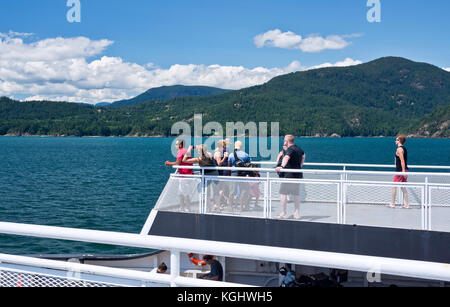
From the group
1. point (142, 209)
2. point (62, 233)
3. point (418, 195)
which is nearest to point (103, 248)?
point (142, 209)

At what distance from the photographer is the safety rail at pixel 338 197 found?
25.2 feet

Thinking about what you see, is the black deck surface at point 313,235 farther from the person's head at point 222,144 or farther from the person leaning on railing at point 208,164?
the person's head at point 222,144

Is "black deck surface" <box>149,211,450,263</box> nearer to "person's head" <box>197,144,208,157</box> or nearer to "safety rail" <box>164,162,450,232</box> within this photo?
"safety rail" <box>164,162,450,232</box>

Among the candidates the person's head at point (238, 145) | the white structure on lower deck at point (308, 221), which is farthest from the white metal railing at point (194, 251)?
the person's head at point (238, 145)

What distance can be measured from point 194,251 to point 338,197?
576 cm

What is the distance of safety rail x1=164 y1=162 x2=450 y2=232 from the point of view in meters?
7.67

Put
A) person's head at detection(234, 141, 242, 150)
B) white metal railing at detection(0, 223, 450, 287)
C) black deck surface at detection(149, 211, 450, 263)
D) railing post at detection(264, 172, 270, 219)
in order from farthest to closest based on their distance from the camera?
person's head at detection(234, 141, 242, 150) → railing post at detection(264, 172, 270, 219) → black deck surface at detection(149, 211, 450, 263) → white metal railing at detection(0, 223, 450, 287)

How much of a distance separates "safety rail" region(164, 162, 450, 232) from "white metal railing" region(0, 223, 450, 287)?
5.38 m

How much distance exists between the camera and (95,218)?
84.6 ft

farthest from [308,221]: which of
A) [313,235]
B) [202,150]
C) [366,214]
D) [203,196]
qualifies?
[202,150]

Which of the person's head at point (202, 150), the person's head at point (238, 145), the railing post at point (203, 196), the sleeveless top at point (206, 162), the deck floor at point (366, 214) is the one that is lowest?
the deck floor at point (366, 214)

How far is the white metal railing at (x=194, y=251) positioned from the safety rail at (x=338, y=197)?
5.38 meters

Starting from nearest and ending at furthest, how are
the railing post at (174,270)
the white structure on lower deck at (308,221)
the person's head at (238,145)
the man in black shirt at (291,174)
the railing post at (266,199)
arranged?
the railing post at (174,270) → the white structure on lower deck at (308,221) → the man in black shirt at (291,174) → the railing post at (266,199) → the person's head at (238,145)

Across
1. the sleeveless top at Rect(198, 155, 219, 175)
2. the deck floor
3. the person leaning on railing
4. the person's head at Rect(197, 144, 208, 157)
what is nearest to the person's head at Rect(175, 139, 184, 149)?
the person leaning on railing
